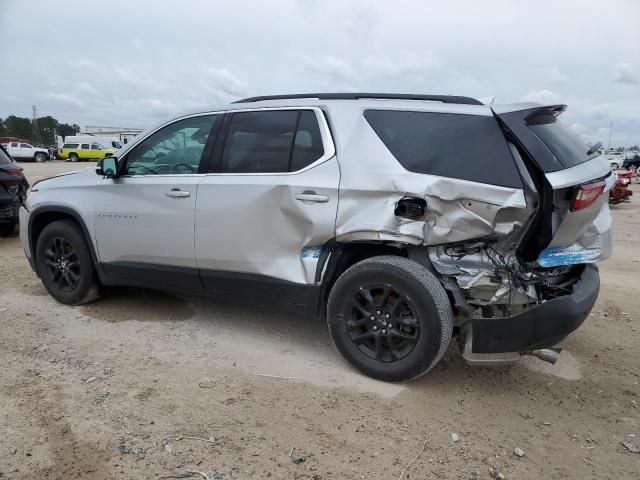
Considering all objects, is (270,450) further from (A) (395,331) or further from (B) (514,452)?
(B) (514,452)

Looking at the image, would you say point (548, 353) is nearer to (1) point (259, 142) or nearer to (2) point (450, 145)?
(2) point (450, 145)

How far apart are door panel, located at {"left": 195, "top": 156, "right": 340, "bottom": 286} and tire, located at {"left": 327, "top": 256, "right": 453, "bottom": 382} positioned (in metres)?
0.33

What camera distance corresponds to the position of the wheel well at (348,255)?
11.3 feet

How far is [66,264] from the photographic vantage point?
4672mm

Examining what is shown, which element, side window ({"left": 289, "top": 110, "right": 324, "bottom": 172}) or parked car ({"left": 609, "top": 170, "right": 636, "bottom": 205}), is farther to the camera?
parked car ({"left": 609, "top": 170, "right": 636, "bottom": 205})

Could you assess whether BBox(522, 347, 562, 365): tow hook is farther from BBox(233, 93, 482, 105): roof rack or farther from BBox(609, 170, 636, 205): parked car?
BBox(609, 170, 636, 205): parked car

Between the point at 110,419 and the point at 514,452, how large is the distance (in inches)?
88.9

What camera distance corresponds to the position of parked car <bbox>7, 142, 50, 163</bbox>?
42.6m

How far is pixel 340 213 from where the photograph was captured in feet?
10.9

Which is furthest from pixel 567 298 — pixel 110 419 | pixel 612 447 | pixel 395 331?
pixel 110 419

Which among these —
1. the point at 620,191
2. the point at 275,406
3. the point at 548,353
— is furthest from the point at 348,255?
the point at 620,191

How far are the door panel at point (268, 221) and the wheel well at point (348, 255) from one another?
0.36 feet

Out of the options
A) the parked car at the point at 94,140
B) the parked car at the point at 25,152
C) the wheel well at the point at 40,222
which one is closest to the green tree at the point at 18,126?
the parked car at the point at 94,140

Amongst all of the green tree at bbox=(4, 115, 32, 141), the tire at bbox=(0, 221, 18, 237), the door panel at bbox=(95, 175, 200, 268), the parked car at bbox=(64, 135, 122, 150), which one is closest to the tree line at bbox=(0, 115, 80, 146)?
the green tree at bbox=(4, 115, 32, 141)
